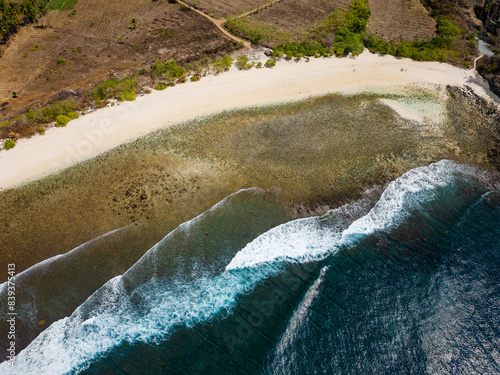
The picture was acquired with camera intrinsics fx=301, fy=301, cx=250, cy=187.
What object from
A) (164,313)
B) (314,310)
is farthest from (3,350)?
(314,310)

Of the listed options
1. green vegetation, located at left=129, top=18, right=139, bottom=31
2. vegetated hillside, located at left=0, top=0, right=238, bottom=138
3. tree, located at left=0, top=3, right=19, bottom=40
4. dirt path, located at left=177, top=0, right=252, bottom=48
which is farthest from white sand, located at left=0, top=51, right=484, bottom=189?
tree, located at left=0, top=3, right=19, bottom=40

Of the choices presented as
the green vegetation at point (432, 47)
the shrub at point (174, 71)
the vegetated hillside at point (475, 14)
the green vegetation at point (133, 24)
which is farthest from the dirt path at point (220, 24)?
the vegetated hillside at point (475, 14)

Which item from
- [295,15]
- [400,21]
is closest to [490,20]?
[400,21]

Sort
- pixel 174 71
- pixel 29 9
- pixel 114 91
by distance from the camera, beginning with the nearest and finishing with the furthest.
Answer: pixel 114 91, pixel 174 71, pixel 29 9

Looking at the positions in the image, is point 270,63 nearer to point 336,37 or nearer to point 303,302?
point 336,37

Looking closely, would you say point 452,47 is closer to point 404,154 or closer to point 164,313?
point 404,154

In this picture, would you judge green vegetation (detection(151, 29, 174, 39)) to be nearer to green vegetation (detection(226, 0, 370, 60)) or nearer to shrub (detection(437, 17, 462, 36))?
green vegetation (detection(226, 0, 370, 60))
